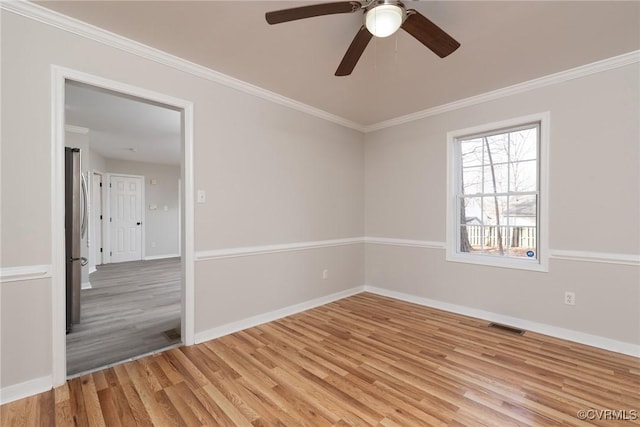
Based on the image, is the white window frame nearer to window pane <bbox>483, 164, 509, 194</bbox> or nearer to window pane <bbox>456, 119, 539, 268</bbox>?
window pane <bbox>456, 119, 539, 268</bbox>

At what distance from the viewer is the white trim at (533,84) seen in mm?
Answer: 2502

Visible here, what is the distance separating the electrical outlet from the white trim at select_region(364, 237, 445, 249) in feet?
4.10

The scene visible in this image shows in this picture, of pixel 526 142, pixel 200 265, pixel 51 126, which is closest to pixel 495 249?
pixel 526 142

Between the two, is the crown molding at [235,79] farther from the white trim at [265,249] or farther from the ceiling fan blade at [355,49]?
the white trim at [265,249]

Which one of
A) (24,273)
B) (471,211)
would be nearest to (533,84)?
(471,211)

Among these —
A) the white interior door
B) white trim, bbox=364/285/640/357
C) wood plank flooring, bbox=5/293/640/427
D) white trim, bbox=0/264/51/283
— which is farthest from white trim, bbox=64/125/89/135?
white trim, bbox=364/285/640/357

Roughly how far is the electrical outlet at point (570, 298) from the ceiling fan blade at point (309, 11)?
10.4ft

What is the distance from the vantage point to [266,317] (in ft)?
10.6

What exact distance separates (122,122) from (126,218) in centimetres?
376

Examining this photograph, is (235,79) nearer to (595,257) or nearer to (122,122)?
(122,122)

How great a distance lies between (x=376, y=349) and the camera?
101 inches

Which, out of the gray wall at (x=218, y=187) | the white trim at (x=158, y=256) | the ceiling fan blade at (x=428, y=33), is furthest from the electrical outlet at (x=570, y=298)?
the white trim at (x=158, y=256)

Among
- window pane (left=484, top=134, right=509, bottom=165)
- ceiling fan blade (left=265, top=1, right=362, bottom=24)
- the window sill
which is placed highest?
ceiling fan blade (left=265, top=1, right=362, bottom=24)

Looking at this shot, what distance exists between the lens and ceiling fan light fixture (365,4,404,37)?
5.14 feet
